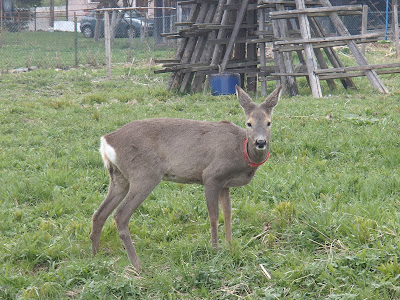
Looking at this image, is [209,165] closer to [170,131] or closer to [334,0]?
[170,131]

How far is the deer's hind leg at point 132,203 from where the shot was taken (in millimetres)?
4457

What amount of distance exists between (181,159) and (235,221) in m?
0.88

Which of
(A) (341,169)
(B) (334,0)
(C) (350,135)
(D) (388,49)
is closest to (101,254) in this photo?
(A) (341,169)

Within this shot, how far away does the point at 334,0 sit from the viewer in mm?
28828

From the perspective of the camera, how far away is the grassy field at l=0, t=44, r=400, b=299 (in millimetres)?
3900

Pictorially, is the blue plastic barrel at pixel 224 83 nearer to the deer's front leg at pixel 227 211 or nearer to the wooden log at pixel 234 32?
the wooden log at pixel 234 32

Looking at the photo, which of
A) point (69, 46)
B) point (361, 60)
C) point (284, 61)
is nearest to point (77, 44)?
point (69, 46)

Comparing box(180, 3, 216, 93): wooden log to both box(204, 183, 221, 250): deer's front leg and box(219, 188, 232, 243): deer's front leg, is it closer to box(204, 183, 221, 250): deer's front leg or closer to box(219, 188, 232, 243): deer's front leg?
box(219, 188, 232, 243): deer's front leg

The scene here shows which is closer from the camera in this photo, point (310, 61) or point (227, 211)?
point (227, 211)

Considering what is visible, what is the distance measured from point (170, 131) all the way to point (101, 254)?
1214 mm

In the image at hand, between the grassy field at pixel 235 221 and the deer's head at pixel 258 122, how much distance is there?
695 mm

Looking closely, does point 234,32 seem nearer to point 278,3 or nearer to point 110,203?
point 278,3

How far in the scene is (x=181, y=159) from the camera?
4.67m

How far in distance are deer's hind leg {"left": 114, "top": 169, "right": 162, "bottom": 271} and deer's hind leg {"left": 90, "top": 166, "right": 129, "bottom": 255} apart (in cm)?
23
